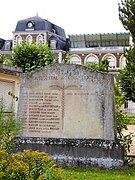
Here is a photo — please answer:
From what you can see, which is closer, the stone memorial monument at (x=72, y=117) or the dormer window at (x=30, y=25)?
the stone memorial monument at (x=72, y=117)

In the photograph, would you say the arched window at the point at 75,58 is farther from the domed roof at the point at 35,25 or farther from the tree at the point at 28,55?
the tree at the point at 28,55

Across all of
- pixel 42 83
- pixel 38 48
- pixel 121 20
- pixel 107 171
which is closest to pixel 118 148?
pixel 107 171

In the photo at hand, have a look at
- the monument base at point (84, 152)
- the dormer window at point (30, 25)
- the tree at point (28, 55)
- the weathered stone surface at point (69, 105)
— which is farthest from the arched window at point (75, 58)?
the monument base at point (84, 152)

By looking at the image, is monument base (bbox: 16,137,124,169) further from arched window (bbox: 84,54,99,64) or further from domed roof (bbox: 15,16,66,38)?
domed roof (bbox: 15,16,66,38)

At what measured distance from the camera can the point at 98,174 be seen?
7094mm

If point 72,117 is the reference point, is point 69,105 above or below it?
above

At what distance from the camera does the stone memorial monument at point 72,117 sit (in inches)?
303

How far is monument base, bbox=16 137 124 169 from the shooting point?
7598mm

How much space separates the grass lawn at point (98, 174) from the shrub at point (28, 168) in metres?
2.05

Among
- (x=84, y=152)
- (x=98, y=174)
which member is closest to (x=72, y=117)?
(x=84, y=152)

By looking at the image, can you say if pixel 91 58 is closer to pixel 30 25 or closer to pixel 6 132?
pixel 30 25

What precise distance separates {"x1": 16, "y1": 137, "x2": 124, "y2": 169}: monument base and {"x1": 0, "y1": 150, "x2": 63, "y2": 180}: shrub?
123 inches

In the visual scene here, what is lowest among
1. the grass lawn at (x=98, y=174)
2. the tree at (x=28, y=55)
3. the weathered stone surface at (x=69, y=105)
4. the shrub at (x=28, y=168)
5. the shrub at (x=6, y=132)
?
the grass lawn at (x=98, y=174)

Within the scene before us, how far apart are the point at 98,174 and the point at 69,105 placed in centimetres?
160
